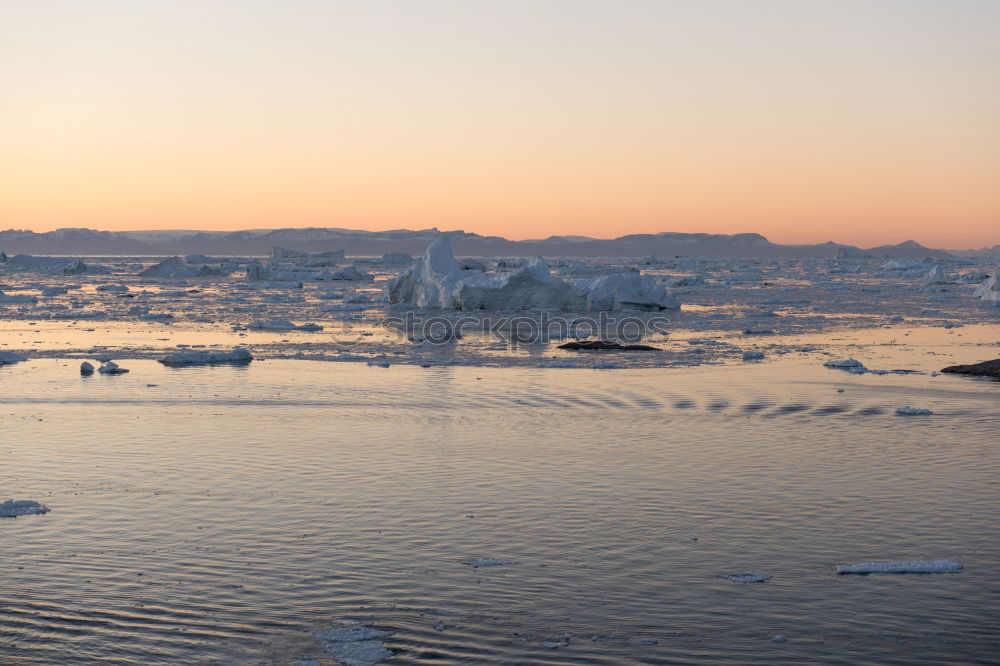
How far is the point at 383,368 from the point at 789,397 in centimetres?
677

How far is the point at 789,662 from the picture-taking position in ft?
17.6

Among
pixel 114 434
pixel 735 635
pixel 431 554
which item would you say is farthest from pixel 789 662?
pixel 114 434

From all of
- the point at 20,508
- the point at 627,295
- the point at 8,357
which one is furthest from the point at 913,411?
the point at 627,295

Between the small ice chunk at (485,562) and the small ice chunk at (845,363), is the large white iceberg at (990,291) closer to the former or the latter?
the small ice chunk at (845,363)

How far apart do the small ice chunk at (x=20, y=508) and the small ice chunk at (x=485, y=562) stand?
3.50m

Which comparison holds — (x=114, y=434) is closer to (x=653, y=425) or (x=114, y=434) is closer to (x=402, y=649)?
(x=653, y=425)

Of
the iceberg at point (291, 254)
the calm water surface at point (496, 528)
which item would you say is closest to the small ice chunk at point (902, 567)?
the calm water surface at point (496, 528)

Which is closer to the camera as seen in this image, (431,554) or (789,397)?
(431,554)

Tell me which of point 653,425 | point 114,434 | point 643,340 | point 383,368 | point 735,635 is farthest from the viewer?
point 643,340

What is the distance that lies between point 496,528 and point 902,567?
2.79 meters

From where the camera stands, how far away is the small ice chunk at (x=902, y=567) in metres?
6.75

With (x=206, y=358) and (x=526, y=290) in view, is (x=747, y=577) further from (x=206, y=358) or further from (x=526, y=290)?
(x=526, y=290)

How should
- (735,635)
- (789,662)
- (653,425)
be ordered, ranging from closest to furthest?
(789,662) < (735,635) < (653,425)

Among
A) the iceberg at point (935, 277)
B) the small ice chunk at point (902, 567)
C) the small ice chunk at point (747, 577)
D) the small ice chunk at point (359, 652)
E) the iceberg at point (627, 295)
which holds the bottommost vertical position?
the small ice chunk at point (359, 652)
